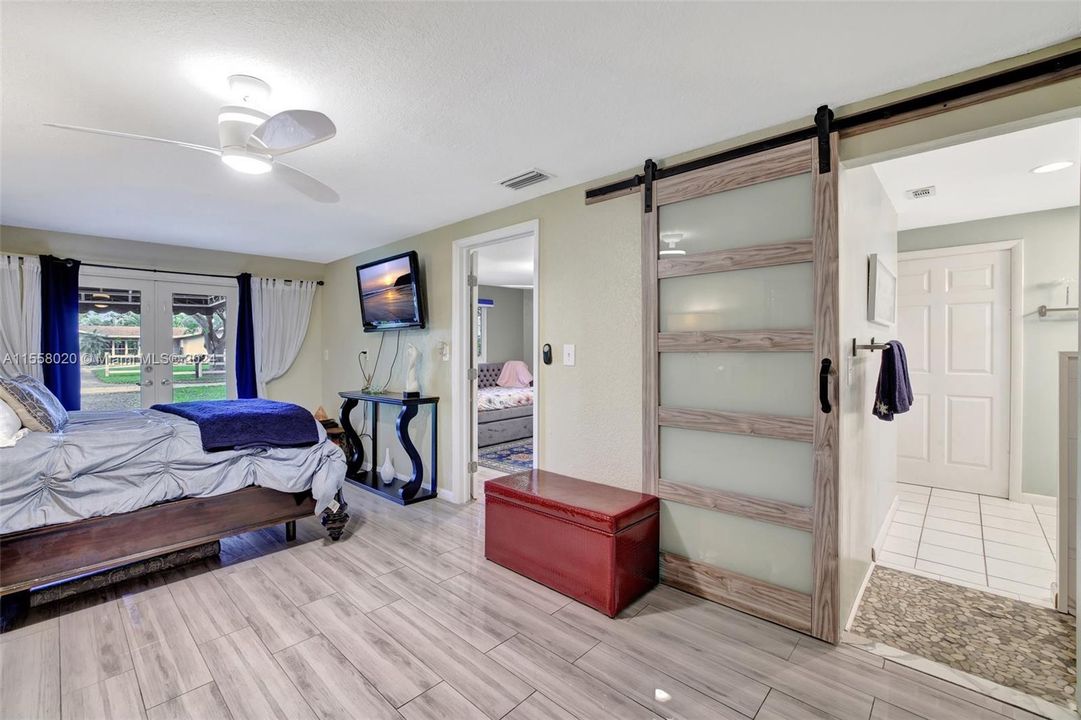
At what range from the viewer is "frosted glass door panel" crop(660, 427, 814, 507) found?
2139 mm

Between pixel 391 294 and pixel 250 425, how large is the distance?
1833 millimetres

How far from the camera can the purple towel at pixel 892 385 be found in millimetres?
2420

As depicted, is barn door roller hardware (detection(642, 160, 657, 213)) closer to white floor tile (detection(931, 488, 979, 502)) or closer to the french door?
white floor tile (detection(931, 488, 979, 502))

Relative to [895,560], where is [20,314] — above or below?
above

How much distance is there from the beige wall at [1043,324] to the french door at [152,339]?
23.7 ft

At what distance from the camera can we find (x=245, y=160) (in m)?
1.92

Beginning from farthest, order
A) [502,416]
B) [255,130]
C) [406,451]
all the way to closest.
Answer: [502,416], [406,451], [255,130]

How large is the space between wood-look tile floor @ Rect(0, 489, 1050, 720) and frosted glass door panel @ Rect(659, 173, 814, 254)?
1805 millimetres

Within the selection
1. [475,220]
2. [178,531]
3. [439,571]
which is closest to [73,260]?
[178,531]

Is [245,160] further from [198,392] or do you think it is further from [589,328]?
[198,392]

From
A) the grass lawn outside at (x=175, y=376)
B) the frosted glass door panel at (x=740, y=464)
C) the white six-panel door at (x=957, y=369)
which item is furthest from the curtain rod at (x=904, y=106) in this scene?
the grass lawn outside at (x=175, y=376)

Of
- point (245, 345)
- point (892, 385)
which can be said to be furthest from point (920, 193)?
point (245, 345)

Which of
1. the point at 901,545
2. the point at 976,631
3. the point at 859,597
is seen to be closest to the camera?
the point at 976,631

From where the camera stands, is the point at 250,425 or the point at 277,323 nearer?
the point at 250,425
